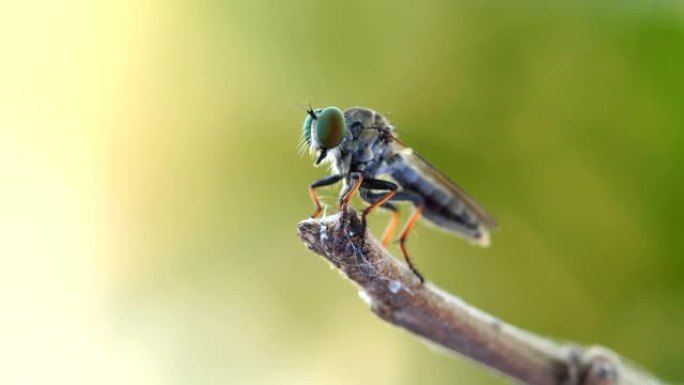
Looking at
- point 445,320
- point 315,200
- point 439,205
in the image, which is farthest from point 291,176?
Answer: point 445,320

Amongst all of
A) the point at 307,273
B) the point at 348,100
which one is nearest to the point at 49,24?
the point at 348,100

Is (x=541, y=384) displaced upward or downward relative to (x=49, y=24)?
downward

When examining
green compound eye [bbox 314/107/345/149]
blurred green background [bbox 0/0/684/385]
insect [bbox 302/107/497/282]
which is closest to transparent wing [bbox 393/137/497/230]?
insect [bbox 302/107/497/282]

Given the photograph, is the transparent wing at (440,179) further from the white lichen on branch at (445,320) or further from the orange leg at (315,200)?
the white lichen on branch at (445,320)

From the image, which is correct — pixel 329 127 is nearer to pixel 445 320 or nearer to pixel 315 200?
pixel 315 200

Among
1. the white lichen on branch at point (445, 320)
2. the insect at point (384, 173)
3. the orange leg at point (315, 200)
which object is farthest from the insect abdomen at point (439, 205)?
the white lichen on branch at point (445, 320)

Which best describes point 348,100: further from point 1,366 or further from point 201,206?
point 1,366

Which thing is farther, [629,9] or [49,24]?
[49,24]

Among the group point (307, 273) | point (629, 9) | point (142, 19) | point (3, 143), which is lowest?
point (307, 273)

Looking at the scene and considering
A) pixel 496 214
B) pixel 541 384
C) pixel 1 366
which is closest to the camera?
pixel 541 384
